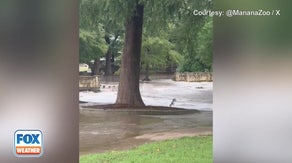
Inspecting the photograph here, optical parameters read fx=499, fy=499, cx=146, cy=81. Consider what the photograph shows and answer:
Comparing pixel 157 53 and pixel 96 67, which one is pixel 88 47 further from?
pixel 157 53

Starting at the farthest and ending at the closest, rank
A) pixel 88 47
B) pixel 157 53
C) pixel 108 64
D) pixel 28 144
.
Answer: pixel 108 64 < pixel 157 53 < pixel 88 47 < pixel 28 144

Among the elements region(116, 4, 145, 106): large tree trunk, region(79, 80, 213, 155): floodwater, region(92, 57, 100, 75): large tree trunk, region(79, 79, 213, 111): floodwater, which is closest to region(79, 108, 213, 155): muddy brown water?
region(79, 80, 213, 155): floodwater

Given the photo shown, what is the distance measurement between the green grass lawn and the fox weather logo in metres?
0.49

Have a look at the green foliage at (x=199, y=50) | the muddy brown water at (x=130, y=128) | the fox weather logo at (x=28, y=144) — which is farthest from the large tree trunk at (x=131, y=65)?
the fox weather logo at (x=28, y=144)

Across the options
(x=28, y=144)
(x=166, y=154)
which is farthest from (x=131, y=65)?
(x=28, y=144)

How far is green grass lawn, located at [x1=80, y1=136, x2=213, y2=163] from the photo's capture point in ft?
18.0

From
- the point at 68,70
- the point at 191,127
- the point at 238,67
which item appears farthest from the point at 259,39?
the point at 68,70

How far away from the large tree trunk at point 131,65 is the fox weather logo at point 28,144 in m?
1.05

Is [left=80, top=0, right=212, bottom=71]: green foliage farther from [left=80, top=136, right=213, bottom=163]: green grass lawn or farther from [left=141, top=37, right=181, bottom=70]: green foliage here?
[left=80, top=136, right=213, bottom=163]: green grass lawn

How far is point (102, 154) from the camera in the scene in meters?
5.52

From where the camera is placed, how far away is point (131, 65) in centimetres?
570

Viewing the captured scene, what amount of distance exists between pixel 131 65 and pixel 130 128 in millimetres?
718

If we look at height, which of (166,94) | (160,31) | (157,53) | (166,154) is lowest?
(166,154)

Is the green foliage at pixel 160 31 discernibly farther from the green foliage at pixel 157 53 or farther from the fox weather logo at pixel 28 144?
the fox weather logo at pixel 28 144
